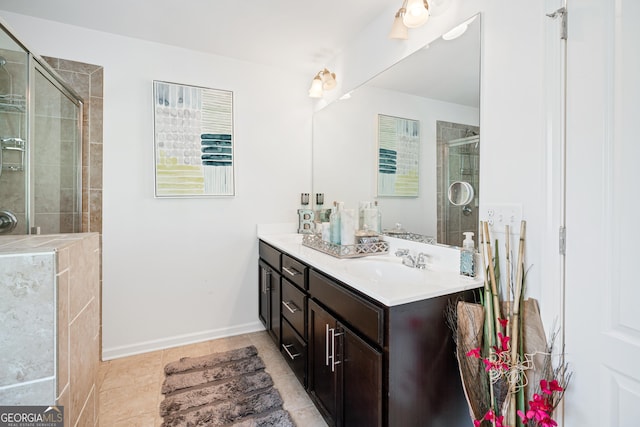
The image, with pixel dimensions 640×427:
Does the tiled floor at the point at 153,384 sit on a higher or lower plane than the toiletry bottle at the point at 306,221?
lower

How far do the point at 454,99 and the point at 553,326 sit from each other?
1.11 metres

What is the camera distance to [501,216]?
1312 millimetres

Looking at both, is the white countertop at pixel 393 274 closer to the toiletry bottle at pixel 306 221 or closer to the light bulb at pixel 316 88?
the toiletry bottle at pixel 306 221

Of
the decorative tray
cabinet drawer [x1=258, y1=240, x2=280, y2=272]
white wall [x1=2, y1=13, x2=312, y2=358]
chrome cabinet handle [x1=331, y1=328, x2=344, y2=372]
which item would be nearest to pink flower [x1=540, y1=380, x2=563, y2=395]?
chrome cabinet handle [x1=331, y1=328, x2=344, y2=372]

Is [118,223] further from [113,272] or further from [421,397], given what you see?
[421,397]

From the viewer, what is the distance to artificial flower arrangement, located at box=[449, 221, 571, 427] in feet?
3.58

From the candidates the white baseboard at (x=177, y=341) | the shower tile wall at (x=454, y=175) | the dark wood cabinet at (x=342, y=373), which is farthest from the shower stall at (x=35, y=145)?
the shower tile wall at (x=454, y=175)

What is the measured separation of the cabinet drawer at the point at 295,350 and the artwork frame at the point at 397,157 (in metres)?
1.09

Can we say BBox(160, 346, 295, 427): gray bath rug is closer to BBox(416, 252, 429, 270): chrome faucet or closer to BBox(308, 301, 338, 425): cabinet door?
BBox(308, 301, 338, 425): cabinet door

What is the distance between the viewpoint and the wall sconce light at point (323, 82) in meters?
2.42

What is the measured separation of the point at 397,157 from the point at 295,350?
1396 millimetres

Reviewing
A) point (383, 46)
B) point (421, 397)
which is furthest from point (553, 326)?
point (383, 46)

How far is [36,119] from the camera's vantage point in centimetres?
177

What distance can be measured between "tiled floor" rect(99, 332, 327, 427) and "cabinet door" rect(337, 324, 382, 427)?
43 centimetres
